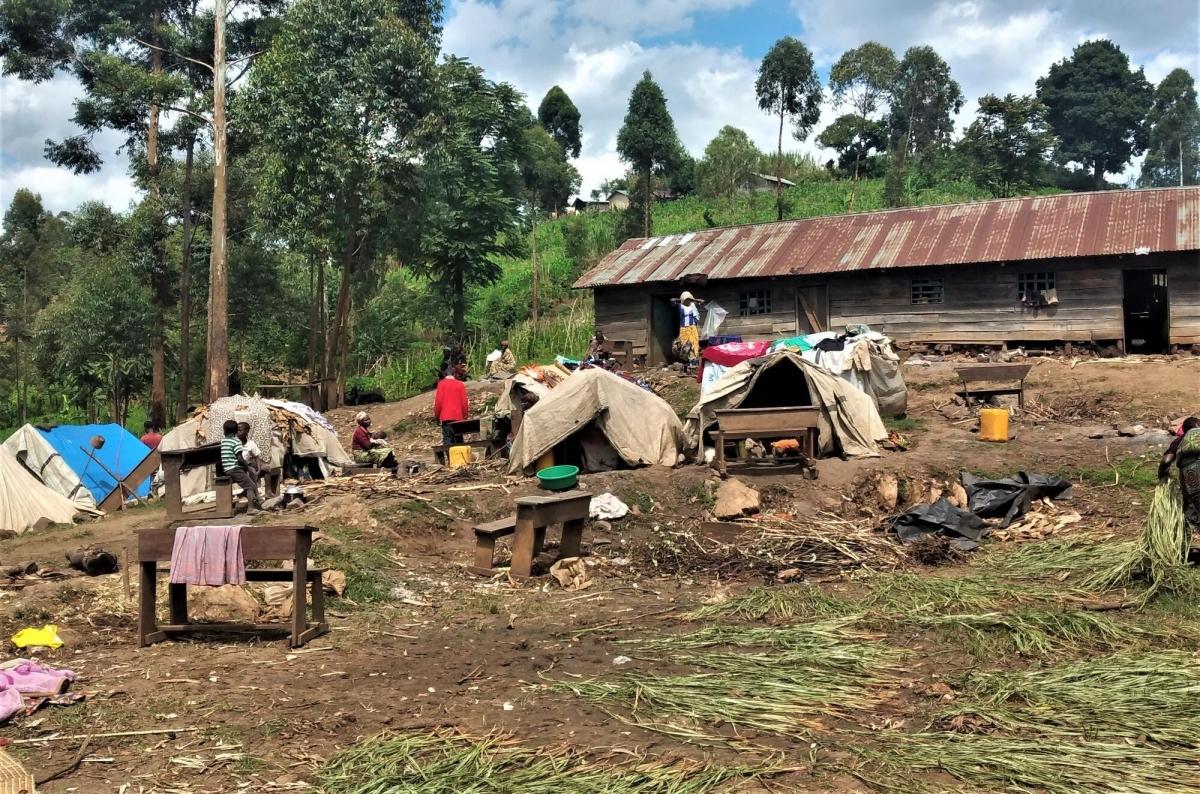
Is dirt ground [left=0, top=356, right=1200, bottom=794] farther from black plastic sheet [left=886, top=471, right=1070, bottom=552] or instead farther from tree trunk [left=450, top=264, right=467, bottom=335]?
tree trunk [left=450, top=264, right=467, bottom=335]

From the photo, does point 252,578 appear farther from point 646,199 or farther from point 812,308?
point 646,199

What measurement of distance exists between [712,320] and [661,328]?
6.04 feet

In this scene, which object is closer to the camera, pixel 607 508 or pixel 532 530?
pixel 532 530

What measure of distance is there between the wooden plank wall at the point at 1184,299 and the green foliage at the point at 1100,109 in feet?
150

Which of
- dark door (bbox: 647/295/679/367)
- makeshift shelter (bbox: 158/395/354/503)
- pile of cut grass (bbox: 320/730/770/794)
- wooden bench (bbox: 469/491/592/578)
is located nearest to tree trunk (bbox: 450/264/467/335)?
dark door (bbox: 647/295/679/367)

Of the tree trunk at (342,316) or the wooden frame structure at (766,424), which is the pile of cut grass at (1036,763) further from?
the tree trunk at (342,316)

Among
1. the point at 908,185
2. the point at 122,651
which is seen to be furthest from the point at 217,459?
the point at 908,185

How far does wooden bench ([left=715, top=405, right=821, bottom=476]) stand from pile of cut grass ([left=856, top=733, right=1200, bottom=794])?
7662 millimetres

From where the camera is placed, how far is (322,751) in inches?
187

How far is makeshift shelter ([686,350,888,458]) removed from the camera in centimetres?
1304

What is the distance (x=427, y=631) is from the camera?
24.0 feet

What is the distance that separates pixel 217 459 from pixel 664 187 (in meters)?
41.5

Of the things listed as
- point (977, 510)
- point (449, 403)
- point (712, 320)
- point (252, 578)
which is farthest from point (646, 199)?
point (252, 578)

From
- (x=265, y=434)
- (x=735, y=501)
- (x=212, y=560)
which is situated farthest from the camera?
(x=265, y=434)
